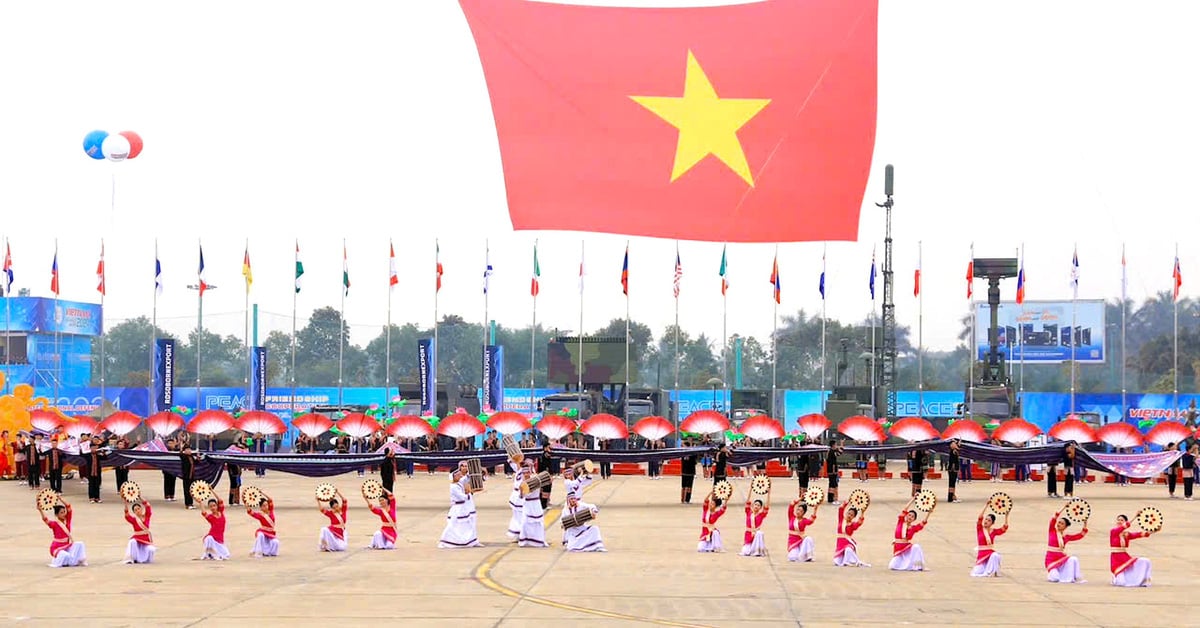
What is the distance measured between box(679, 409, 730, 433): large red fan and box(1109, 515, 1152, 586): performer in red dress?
57.6 feet

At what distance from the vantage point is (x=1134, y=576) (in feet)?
73.3

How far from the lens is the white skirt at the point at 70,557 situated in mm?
23906

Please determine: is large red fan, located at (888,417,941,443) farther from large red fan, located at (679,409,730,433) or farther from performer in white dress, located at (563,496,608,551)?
performer in white dress, located at (563,496,608,551)

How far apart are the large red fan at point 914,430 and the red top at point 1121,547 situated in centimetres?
1748

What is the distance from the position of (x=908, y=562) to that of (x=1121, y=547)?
11.4ft

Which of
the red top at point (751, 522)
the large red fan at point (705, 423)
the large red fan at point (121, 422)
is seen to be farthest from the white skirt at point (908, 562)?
the large red fan at point (121, 422)

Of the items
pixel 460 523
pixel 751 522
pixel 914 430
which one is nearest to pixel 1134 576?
pixel 751 522

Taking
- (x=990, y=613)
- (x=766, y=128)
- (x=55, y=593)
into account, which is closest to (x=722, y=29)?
(x=766, y=128)

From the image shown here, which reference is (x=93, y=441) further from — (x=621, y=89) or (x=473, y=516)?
(x=621, y=89)

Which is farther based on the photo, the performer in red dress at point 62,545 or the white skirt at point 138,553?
the white skirt at point 138,553

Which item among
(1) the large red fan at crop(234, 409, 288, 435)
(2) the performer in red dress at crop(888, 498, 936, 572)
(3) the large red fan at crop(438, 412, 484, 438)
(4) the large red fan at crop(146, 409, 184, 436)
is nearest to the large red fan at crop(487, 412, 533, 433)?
(3) the large red fan at crop(438, 412, 484, 438)

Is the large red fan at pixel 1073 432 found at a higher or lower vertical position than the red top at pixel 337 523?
higher

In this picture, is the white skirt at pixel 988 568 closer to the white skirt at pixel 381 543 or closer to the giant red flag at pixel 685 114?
the giant red flag at pixel 685 114

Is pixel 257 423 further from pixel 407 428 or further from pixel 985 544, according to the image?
pixel 985 544
